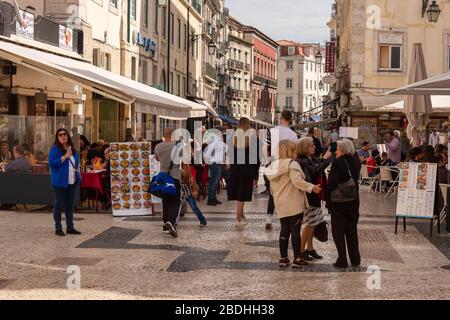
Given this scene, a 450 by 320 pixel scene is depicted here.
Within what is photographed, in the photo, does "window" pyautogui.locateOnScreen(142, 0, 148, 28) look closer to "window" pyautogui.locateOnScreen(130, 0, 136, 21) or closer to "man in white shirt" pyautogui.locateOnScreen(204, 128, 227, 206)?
"window" pyautogui.locateOnScreen(130, 0, 136, 21)

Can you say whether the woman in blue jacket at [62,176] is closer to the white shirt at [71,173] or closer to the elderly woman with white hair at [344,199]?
the white shirt at [71,173]

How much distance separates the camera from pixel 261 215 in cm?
1652

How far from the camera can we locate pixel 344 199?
1034cm

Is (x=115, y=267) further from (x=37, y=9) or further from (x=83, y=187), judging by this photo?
(x=37, y=9)

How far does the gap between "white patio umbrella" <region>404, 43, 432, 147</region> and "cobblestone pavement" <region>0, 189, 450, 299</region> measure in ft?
15.3

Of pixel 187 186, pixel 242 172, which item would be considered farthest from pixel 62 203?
pixel 242 172

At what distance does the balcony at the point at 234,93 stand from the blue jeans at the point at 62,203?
70722 mm

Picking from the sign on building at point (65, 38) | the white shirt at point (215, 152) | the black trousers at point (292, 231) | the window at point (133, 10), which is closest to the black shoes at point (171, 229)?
the black trousers at point (292, 231)

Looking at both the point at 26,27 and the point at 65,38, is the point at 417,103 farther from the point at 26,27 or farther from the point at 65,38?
the point at 65,38

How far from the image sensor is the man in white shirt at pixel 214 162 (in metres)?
19.0

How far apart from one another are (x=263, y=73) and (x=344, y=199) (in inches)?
3819
